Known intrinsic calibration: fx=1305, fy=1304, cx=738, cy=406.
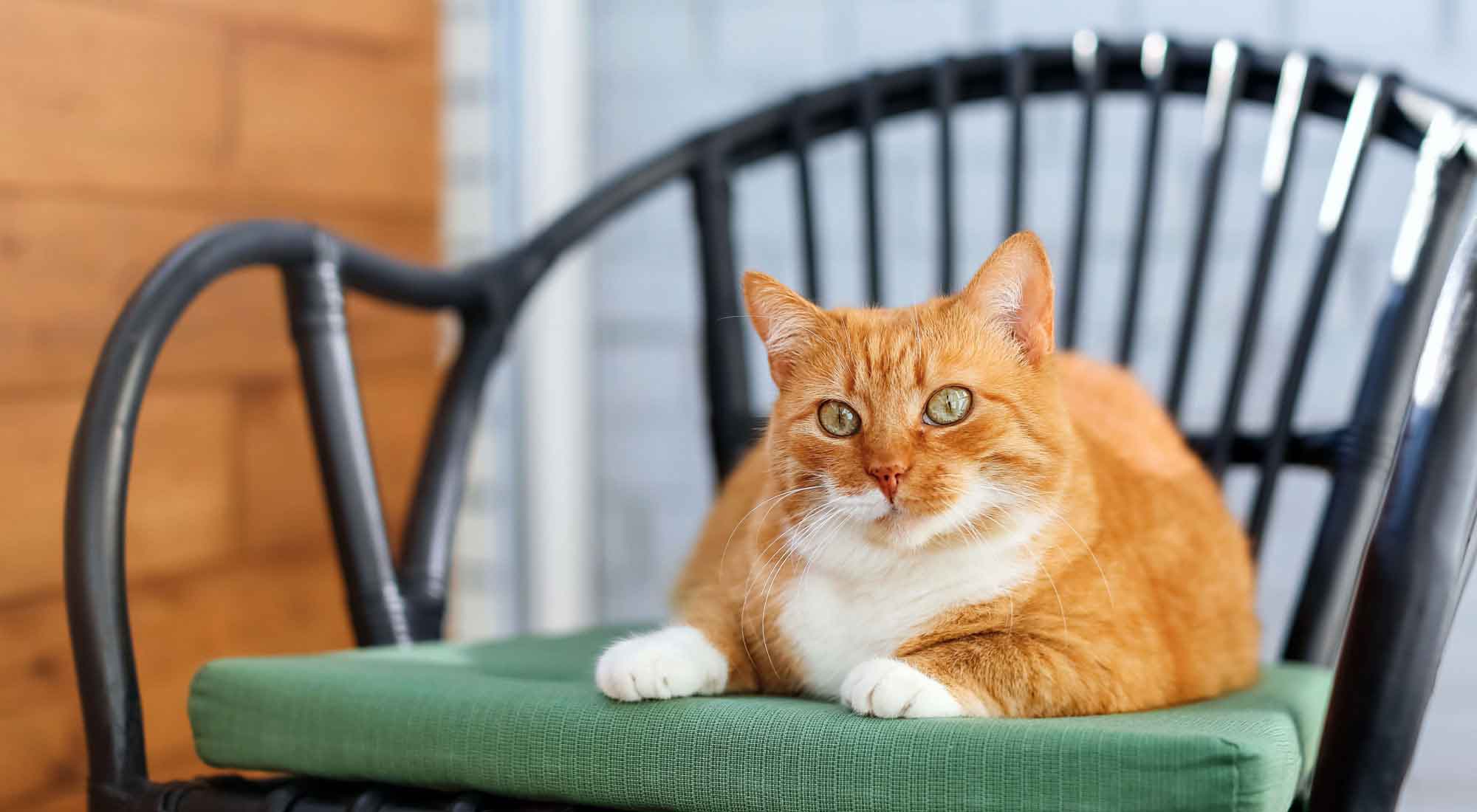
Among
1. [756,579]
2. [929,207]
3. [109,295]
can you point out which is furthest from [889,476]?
[929,207]

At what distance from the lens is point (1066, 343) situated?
141 centimetres

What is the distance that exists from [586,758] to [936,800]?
0.69 ft

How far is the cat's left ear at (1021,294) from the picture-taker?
80 centimetres

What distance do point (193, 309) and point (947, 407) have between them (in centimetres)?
106

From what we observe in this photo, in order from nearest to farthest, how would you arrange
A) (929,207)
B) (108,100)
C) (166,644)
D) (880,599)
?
1. (880,599)
2. (108,100)
3. (166,644)
4. (929,207)

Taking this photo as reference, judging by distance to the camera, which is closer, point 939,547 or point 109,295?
point 939,547

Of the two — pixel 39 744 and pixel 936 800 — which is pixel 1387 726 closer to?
pixel 936 800

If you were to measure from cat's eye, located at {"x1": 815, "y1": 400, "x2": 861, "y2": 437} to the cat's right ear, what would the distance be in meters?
0.05

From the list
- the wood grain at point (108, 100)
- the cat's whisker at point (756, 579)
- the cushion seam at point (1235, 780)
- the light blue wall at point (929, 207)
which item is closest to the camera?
the cushion seam at point (1235, 780)

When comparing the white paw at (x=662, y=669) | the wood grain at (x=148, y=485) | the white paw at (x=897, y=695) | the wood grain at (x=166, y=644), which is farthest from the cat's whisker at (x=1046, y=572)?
the wood grain at (x=148, y=485)

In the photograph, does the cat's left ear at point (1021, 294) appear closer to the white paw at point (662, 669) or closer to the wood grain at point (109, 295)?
the white paw at point (662, 669)

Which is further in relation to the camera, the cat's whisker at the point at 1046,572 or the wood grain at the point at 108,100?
the wood grain at the point at 108,100

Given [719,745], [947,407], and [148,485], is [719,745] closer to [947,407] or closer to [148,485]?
[947,407]

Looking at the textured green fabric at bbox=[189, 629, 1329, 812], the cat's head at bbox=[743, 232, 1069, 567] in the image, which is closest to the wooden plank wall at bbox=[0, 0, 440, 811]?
the textured green fabric at bbox=[189, 629, 1329, 812]
